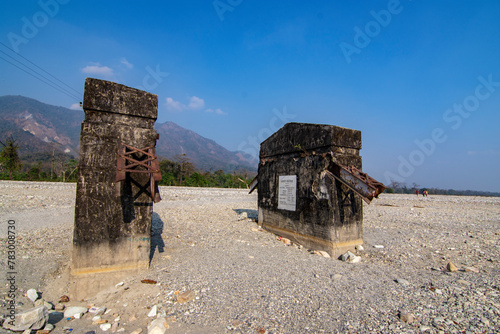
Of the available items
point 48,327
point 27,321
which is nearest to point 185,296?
point 48,327

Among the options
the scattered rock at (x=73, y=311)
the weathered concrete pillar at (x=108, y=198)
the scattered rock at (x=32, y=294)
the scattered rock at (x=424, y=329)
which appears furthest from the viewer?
the weathered concrete pillar at (x=108, y=198)

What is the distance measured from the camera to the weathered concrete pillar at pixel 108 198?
4.71 metres

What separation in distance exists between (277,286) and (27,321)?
3.43m

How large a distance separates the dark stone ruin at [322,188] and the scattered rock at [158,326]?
14.5 ft

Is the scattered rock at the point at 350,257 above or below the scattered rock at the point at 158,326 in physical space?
above

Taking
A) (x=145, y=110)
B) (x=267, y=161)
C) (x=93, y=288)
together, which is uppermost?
(x=145, y=110)

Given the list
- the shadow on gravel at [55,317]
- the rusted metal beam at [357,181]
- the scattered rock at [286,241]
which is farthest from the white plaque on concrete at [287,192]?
the shadow on gravel at [55,317]

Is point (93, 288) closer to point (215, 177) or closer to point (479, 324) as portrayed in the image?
point (479, 324)

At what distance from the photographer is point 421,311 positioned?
12.1ft

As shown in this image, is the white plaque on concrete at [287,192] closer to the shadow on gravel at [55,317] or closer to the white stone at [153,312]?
the white stone at [153,312]

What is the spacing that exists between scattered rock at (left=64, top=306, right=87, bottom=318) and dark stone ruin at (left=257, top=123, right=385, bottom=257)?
17.0 ft

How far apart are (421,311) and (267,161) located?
643 cm

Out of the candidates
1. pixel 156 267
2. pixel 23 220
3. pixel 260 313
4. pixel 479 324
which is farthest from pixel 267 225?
pixel 23 220

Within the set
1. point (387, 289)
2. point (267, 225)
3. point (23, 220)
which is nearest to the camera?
point (387, 289)
